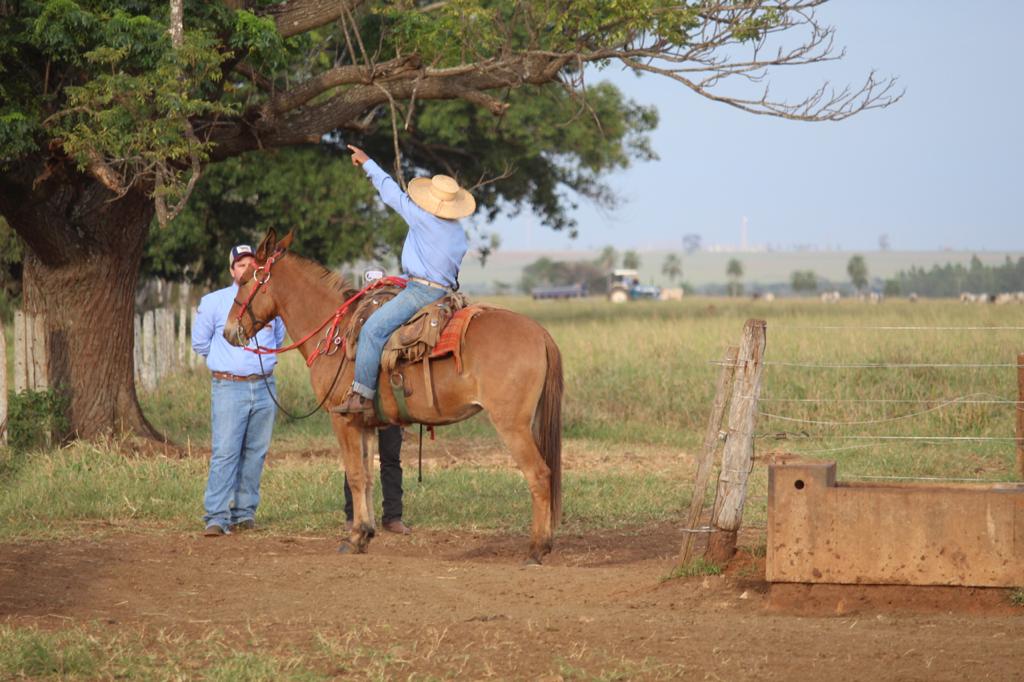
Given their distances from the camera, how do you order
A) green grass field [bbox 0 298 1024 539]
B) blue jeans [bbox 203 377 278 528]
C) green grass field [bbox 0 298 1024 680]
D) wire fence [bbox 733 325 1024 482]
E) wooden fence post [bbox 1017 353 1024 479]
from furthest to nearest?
wire fence [bbox 733 325 1024 482] → green grass field [bbox 0 298 1024 539] → wooden fence post [bbox 1017 353 1024 479] → blue jeans [bbox 203 377 278 528] → green grass field [bbox 0 298 1024 680]

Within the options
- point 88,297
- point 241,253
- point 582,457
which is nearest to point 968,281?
point 582,457

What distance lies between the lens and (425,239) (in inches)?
364

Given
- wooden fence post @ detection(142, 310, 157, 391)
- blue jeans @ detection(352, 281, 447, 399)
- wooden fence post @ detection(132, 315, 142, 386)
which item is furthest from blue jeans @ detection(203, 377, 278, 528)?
wooden fence post @ detection(142, 310, 157, 391)

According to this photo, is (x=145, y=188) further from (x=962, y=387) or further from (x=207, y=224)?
(x=207, y=224)

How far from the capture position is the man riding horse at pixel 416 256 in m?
9.14

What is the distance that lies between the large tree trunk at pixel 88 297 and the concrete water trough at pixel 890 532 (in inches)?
346

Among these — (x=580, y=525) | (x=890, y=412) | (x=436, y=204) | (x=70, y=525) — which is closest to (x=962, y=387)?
(x=890, y=412)

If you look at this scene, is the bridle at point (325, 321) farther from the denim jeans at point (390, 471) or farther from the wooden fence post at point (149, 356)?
the wooden fence post at point (149, 356)

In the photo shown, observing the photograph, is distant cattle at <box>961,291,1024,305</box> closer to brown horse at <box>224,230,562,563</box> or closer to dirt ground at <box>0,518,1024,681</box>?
brown horse at <box>224,230,562,563</box>

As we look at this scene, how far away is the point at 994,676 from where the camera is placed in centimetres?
585

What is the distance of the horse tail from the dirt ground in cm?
53

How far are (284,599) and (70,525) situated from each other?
350 cm

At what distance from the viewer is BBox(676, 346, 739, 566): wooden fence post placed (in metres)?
7.78

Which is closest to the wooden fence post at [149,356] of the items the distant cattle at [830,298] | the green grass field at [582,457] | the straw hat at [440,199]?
the green grass field at [582,457]
